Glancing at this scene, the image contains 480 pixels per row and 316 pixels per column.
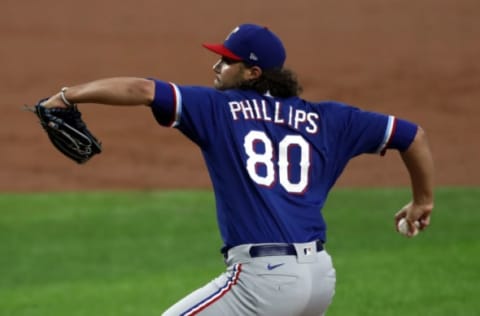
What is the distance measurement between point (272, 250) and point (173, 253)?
21.0 ft

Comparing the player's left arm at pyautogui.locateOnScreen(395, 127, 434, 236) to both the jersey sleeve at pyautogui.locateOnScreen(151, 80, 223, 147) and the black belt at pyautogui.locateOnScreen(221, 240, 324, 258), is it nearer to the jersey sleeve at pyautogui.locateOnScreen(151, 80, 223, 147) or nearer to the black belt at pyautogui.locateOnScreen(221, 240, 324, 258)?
the black belt at pyautogui.locateOnScreen(221, 240, 324, 258)

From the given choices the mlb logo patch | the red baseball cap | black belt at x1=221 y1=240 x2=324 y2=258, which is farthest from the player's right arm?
the mlb logo patch

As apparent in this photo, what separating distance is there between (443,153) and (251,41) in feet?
36.2

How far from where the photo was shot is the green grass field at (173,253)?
9.09 meters

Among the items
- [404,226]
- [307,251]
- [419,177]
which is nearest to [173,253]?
[404,226]

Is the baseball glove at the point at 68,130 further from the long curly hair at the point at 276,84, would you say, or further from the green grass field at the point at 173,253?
the green grass field at the point at 173,253

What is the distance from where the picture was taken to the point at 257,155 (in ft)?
16.3

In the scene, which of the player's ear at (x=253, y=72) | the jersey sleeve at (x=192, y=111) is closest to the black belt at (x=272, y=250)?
the jersey sleeve at (x=192, y=111)

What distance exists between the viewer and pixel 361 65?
61.5ft

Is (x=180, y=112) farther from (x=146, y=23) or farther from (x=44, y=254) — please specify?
(x=146, y=23)

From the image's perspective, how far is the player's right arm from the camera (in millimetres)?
4672

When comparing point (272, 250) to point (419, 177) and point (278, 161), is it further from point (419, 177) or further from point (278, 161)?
point (419, 177)

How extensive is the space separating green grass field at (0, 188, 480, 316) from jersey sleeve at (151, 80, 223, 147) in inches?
151

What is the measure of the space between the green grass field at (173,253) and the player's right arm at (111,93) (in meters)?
4.14
